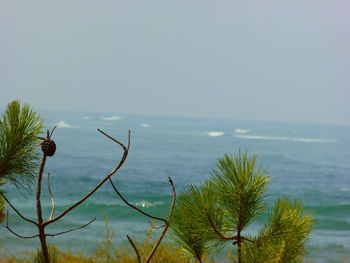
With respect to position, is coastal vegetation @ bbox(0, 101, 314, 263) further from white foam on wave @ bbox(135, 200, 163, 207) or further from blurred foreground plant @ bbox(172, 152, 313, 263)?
white foam on wave @ bbox(135, 200, 163, 207)

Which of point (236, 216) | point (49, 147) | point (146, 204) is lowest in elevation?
point (146, 204)

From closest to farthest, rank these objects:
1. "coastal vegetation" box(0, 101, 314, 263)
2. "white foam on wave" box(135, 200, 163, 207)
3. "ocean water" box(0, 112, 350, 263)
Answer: "coastal vegetation" box(0, 101, 314, 263)
"ocean water" box(0, 112, 350, 263)
"white foam on wave" box(135, 200, 163, 207)

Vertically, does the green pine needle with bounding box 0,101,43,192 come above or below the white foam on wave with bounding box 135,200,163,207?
above

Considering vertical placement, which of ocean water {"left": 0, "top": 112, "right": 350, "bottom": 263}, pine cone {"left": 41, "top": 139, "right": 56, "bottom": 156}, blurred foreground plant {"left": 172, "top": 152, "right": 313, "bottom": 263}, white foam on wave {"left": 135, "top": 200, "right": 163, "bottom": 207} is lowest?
white foam on wave {"left": 135, "top": 200, "right": 163, "bottom": 207}

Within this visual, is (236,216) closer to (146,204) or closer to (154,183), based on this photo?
(146,204)

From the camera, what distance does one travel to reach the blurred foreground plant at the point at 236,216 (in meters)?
1.20

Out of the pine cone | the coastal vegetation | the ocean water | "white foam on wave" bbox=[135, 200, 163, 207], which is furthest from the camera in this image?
"white foam on wave" bbox=[135, 200, 163, 207]

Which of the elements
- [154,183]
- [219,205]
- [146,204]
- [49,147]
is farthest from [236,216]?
[154,183]

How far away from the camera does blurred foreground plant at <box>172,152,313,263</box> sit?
1202 millimetres

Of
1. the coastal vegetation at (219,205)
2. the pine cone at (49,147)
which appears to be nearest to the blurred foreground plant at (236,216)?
the coastal vegetation at (219,205)

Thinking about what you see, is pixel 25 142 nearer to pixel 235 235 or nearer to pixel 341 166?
pixel 235 235

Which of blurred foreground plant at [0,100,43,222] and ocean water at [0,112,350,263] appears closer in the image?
blurred foreground plant at [0,100,43,222]

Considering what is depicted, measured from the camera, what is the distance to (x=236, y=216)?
123cm

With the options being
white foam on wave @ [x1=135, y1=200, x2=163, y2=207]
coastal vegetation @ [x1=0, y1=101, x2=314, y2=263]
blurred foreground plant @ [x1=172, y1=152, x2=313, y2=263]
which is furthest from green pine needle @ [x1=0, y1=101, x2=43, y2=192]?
white foam on wave @ [x1=135, y1=200, x2=163, y2=207]
